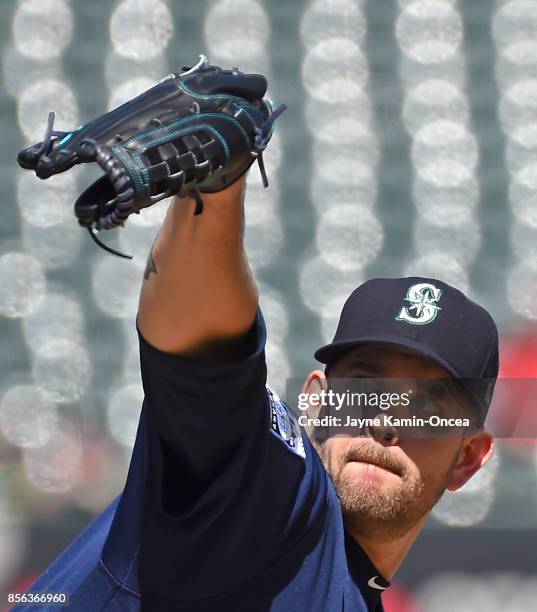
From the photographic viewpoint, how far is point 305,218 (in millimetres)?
2281

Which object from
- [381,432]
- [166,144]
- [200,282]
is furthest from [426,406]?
[166,144]

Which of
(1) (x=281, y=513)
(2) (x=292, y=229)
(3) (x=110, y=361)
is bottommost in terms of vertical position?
(3) (x=110, y=361)

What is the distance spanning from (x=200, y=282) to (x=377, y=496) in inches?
13.6

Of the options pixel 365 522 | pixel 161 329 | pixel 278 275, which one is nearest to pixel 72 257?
pixel 278 275

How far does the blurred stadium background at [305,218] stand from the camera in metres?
2.04

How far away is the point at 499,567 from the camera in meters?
2.01

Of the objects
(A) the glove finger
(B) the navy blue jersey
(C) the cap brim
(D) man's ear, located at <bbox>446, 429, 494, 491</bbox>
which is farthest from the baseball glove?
(D) man's ear, located at <bbox>446, 429, 494, 491</bbox>

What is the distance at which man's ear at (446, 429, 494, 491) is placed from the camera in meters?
1.19

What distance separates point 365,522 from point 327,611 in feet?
0.45

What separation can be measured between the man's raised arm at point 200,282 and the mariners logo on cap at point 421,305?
1.00 ft

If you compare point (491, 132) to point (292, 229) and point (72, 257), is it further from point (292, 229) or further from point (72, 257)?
point (72, 257)

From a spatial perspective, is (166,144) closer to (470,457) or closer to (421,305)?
(421,305)

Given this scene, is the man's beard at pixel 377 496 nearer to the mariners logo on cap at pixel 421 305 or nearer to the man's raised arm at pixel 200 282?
the mariners logo on cap at pixel 421 305

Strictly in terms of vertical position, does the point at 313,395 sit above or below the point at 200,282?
below
